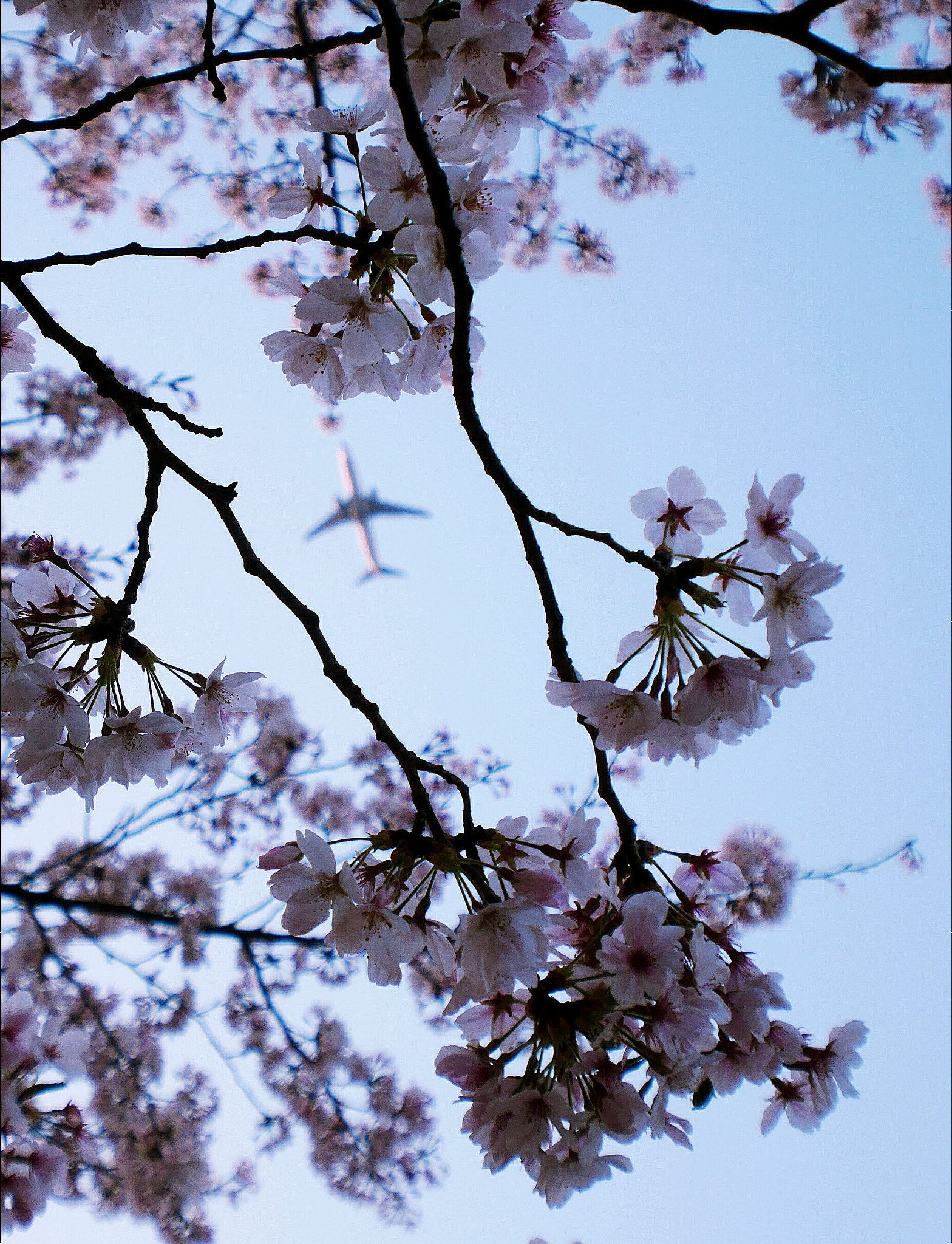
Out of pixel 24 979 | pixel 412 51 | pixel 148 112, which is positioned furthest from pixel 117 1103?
pixel 148 112

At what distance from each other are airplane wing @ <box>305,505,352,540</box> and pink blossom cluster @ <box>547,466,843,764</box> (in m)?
15.5

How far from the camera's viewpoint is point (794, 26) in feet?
5.26

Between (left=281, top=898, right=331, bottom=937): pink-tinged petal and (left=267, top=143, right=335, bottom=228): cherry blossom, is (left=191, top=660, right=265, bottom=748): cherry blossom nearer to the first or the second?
(left=281, top=898, right=331, bottom=937): pink-tinged petal

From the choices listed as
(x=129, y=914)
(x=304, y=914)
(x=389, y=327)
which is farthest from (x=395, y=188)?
(x=129, y=914)

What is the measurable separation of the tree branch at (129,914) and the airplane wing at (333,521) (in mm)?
12032

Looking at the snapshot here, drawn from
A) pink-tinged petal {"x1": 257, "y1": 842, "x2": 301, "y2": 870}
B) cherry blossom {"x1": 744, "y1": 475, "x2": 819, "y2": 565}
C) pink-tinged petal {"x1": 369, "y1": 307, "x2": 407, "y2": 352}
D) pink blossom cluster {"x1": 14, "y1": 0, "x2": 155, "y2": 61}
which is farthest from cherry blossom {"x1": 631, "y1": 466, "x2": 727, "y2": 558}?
pink blossom cluster {"x1": 14, "y1": 0, "x2": 155, "y2": 61}

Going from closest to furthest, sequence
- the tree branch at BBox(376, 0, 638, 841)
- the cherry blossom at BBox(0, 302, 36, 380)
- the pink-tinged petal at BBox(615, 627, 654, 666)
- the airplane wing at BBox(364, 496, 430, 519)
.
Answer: the tree branch at BBox(376, 0, 638, 841), the pink-tinged petal at BBox(615, 627, 654, 666), the cherry blossom at BBox(0, 302, 36, 380), the airplane wing at BBox(364, 496, 430, 519)

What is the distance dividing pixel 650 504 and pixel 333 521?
605 inches

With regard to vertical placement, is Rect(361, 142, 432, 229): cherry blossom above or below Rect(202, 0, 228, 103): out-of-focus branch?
below

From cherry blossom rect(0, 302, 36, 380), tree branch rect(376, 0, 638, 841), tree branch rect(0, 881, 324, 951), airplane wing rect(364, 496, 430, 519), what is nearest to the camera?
tree branch rect(376, 0, 638, 841)

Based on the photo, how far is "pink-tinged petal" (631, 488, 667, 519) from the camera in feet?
6.00

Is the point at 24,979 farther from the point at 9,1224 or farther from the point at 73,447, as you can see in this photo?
the point at 9,1224

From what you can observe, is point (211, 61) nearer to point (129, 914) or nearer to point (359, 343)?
point (359, 343)

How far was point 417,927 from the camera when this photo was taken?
1.48 m
